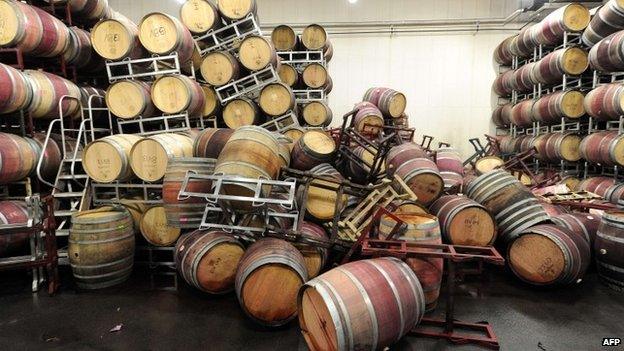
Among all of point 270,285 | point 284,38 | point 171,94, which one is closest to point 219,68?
point 171,94

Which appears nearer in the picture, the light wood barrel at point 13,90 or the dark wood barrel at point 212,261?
the dark wood barrel at point 212,261

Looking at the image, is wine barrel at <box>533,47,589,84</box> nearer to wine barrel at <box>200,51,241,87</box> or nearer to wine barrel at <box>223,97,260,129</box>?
wine barrel at <box>223,97,260,129</box>

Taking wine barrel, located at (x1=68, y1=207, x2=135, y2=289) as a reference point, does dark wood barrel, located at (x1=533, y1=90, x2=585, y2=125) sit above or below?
above

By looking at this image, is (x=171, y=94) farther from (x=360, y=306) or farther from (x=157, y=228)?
(x=360, y=306)

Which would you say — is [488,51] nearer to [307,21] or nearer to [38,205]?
[307,21]

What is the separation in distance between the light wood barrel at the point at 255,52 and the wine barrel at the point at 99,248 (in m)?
3.95

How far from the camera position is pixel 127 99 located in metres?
5.87

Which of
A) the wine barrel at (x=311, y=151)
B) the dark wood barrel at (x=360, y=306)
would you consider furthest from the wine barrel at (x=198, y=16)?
the dark wood barrel at (x=360, y=306)

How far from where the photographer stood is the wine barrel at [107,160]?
483cm

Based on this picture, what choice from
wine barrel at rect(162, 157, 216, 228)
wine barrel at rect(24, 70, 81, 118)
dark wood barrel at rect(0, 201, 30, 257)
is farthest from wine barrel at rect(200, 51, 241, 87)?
dark wood barrel at rect(0, 201, 30, 257)

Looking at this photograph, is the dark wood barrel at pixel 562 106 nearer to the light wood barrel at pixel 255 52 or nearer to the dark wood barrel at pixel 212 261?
the light wood barrel at pixel 255 52

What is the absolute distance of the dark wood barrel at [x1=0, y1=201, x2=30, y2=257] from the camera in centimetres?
442

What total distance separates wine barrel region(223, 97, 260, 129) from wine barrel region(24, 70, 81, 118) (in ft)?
8.20

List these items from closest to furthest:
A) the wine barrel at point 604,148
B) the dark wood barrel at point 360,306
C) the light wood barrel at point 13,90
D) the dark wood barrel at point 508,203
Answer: the dark wood barrel at point 360,306, the dark wood barrel at point 508,203, the light wood barrel at point 13,90, the wine barrel at point 604,148
